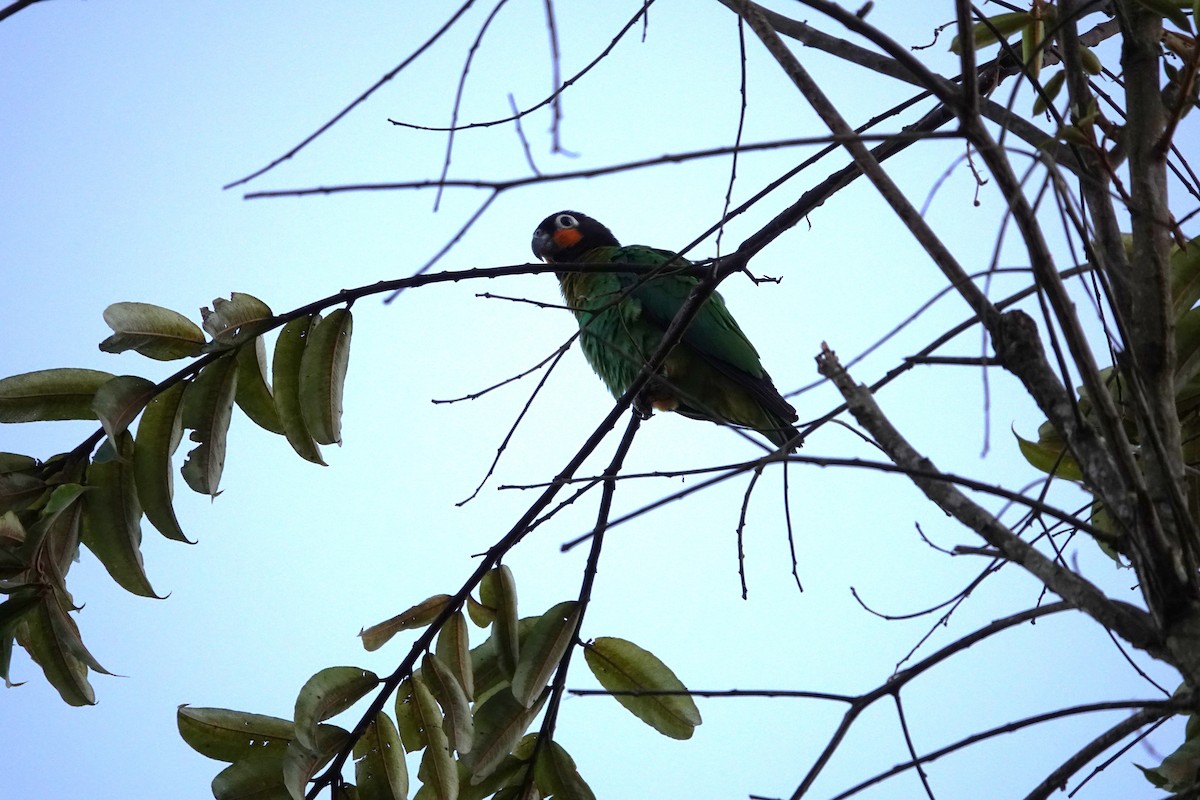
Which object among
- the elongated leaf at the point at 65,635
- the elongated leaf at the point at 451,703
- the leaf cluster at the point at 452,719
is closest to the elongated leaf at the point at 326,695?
the leaf cluster at the point at 452,719

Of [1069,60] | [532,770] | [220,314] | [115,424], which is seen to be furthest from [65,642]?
[1069,60]

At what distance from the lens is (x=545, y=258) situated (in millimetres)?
5469

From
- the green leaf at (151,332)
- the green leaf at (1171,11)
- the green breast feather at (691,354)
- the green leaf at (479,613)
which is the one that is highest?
the green breast feather at (691,354)

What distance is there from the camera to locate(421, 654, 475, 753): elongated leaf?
220 centimetres

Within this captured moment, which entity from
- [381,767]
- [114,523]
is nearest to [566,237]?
[114,523]

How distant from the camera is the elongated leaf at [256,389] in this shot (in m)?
2.39

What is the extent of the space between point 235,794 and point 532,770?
25.3 inches

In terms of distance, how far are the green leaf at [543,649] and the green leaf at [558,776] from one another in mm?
162

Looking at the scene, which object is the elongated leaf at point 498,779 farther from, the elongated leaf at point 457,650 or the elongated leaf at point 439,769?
the elongated leaf at point 457,650

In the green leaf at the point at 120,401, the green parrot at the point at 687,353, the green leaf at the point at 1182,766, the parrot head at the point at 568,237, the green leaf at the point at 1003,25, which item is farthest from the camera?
the parrot head at the point at 568,237

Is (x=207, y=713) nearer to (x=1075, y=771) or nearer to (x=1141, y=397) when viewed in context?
(x=1075, y=771)

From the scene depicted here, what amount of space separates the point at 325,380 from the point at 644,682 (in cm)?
100

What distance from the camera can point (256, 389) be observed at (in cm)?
244

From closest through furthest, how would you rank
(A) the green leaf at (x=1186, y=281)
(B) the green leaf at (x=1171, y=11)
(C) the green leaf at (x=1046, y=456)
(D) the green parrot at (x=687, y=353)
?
(B) the green leaf at (x=1171, y=11), (A) the green leaf at (x=1186, y=281), (C) the green leaf at (x=1046, y=456), (D) the green parrot at (x=687, y=353)
